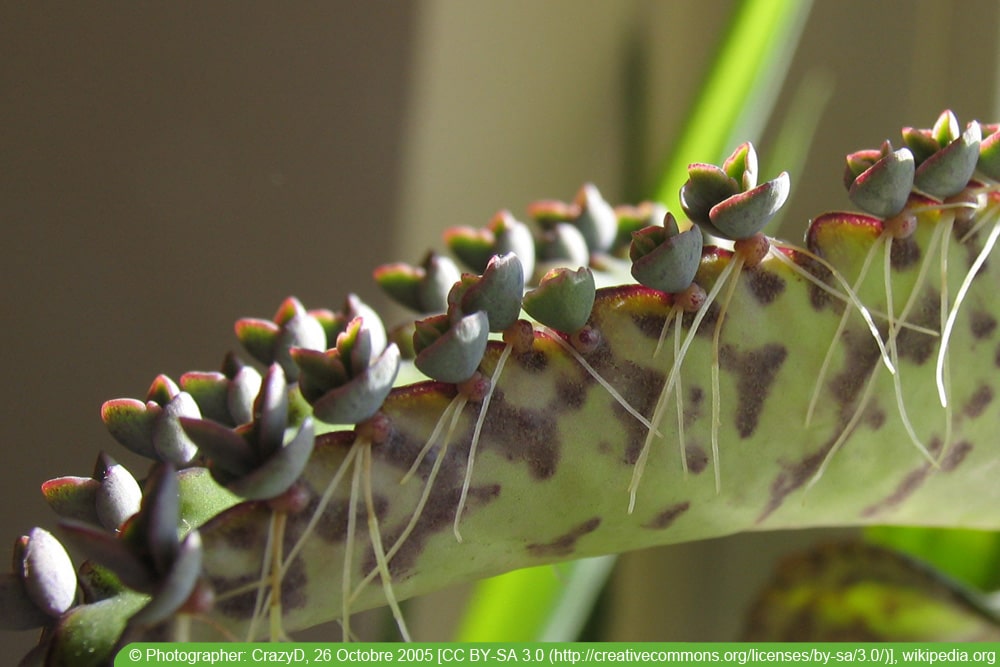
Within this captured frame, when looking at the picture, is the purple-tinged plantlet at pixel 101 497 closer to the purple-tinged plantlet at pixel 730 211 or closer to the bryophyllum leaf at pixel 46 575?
the bryophyllum leaf at pixel 46 575

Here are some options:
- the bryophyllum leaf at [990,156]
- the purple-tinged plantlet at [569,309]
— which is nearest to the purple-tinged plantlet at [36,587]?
the purple-tinged plantlet at [569,309]

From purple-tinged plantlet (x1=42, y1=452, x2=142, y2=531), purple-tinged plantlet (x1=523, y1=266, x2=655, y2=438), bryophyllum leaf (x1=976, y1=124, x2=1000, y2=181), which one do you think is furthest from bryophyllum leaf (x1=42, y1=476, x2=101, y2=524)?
bryophyllum leaf (x1=976, y1=124, x2=1000, y2=181)

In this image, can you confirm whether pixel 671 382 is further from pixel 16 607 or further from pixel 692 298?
pixel 16 607

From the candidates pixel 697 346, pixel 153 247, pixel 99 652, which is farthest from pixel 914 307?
pixel 153 247

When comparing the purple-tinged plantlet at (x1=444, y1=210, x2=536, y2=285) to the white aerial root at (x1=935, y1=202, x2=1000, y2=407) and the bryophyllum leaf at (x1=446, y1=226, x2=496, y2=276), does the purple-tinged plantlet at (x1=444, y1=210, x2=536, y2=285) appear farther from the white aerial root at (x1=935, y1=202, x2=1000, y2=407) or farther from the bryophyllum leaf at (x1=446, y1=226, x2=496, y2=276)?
the white aerial root at (x1=935, y1=202, x2=1000, y2=407)

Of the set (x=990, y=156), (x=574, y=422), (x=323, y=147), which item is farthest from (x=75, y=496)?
(x=323, y=147)

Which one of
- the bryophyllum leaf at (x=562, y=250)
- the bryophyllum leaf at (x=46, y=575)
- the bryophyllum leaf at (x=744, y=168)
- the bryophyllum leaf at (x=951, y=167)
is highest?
the bryophyllum leaf at (x=951, y=167)

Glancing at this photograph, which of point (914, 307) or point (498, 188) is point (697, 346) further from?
point (498, 188)
